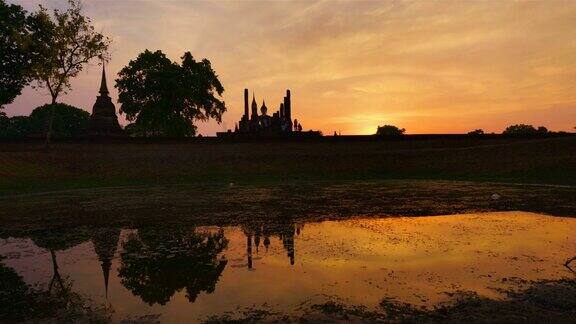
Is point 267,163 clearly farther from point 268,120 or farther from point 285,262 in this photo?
point 268,120

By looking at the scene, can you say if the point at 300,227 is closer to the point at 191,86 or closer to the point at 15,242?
the point at 15,242

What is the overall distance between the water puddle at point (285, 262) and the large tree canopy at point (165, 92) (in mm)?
39067

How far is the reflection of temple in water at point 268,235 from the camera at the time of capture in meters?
9.41

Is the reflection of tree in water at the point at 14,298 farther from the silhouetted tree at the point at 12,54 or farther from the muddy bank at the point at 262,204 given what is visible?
the silhouetted tree at the point at 12,54

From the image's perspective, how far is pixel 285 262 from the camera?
8492 millimetres

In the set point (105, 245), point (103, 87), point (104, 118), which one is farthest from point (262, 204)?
point (103, 87)

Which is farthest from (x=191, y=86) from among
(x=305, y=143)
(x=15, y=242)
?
(x=15, y=242)

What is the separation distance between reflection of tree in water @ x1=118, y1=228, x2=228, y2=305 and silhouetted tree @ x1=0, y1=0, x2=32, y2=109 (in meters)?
30.6

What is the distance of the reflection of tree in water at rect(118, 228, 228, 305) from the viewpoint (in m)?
7.01

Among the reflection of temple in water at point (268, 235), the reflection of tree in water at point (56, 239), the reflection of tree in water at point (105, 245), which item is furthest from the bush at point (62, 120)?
the reflection of temple in water at point (268, 235)

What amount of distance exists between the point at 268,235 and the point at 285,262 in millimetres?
2718

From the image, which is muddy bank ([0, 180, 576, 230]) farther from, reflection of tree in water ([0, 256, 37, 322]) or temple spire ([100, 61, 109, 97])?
temple spire ([100, 61, 109, 97])

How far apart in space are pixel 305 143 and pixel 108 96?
43765 millimetres

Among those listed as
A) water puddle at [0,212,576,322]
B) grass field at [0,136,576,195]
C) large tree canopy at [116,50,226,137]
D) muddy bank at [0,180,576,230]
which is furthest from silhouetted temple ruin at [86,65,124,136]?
water puddle at [0,212,576,322]
